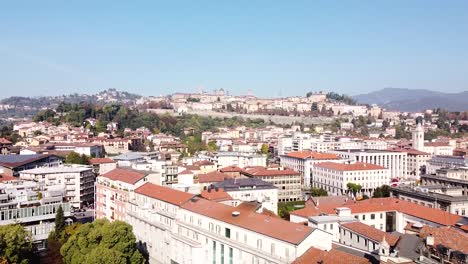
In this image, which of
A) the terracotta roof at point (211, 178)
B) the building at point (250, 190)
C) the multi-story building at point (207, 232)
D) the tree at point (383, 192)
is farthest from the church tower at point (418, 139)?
the multi-story building at point (207, 232)

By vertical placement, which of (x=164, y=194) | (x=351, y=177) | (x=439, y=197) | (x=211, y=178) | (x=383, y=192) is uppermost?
(x=164, y=194)

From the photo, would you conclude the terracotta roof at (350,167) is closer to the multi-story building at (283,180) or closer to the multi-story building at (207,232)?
the multi-story building at (283,180)

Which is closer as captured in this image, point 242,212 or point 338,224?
point 242,212

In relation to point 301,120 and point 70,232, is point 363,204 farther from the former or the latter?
point 301,120

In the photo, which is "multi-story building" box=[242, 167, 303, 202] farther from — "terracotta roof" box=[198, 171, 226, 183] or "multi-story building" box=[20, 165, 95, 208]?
"multi-story building" box=[20, 165, 95, 208]

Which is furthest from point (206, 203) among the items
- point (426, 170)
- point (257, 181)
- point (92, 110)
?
point (92, 110)

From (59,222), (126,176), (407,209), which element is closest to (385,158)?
(407,209)

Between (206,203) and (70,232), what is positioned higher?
(206,203)

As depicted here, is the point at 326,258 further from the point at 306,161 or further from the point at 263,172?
the point at 306,161
